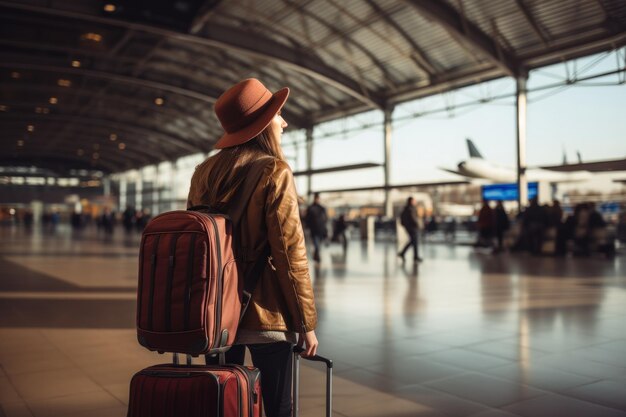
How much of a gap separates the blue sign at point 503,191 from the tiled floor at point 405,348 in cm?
1017

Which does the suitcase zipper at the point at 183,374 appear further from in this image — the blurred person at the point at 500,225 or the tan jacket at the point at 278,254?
the blurred person at the point at 500,225

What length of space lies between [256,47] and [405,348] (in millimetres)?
19290

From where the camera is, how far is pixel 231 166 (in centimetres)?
205

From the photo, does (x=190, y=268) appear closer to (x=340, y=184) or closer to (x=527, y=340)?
(x=527, y=340)

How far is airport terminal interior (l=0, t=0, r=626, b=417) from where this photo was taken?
A: 4.07 m

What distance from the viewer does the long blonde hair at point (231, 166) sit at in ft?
6.63

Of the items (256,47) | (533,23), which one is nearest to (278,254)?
(533,23)

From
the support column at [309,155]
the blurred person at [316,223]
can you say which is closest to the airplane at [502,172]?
the blurred person at [316,223]

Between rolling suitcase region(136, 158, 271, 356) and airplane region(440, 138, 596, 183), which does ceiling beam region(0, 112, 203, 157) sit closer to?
airplane region(440, 138, 596, 183)

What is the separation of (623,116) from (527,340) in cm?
1579

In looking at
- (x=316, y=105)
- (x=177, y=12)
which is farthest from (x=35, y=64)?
(x=316, y=105)

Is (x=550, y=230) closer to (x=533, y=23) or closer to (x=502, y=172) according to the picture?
(x=533, y=23)

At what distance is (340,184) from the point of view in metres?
30.7

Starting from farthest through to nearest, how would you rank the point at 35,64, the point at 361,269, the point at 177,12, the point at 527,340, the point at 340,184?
the point at 340,184 < the point at 35,64 < the point at 177,12 < the point at 361,269 < the point at 527,340
